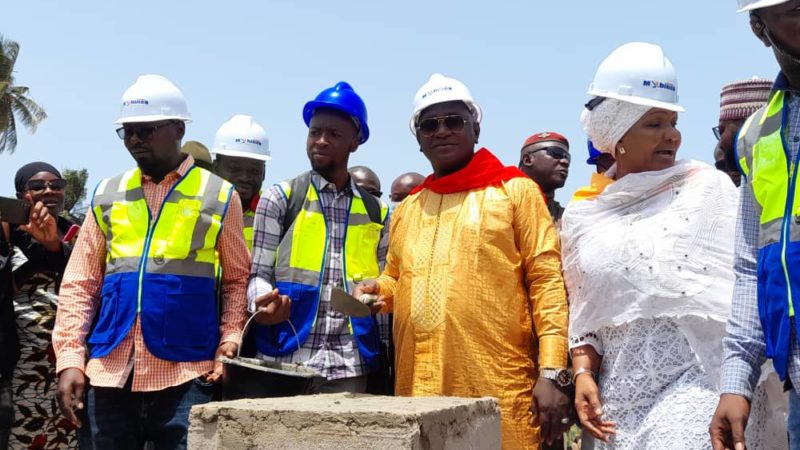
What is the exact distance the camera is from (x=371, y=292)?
13.1ft

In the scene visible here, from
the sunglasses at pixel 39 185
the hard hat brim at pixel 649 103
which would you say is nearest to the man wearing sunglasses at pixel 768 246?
the hard hat brim at pixel 649 103

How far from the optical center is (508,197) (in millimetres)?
3916

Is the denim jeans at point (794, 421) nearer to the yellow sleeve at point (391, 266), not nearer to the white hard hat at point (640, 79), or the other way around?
the white hard hat at point (640, 79)

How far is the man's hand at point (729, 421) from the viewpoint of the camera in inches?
98.2

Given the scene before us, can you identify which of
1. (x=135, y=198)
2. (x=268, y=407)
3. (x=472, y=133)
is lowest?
(x=268, y=407)

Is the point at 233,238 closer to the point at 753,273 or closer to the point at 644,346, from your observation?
the point at 644,346

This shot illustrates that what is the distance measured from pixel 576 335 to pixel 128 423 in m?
2.07

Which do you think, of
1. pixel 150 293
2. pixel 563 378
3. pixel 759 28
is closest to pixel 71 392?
pixel 150 293

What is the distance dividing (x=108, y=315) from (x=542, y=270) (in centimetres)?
199

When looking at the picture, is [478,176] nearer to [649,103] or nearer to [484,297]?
[484,297]

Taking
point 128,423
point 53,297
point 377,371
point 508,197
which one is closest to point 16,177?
point 53,297

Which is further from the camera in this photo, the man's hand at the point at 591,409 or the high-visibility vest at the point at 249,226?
the high-visibility vest at the point at 249,226

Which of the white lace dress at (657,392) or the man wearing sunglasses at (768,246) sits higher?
the man wearing sunglasses at (768,246)

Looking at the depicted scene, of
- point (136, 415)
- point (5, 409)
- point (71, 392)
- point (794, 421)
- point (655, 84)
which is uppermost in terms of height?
point (655, 84)
